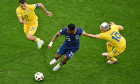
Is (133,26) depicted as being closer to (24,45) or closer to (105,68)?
(105,68)

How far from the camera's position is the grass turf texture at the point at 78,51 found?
27.6ft

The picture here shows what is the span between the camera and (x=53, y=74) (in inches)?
334

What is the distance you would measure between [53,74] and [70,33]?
207 centimetres

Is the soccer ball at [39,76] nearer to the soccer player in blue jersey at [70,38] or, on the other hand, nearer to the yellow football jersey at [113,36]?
the soccer player in blue jersey at [70,38]

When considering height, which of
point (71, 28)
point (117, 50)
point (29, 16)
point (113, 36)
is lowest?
point (117, 50)

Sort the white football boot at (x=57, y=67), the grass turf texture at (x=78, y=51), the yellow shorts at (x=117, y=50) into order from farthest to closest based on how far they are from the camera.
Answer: the white football boot at (x=57, y=67) < the grass turf texture at (x=78, y=51) < the yellow shorts at (x=117, y=50)

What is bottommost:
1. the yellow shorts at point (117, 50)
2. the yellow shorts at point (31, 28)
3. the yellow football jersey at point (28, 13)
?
the yellow shorts at point (117, 50)

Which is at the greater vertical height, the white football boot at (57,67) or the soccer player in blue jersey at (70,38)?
the soccer player in blue jersey at (70,38)

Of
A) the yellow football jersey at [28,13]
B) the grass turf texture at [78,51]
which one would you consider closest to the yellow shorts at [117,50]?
the grass turf texture at [78,51]

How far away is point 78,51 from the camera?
9664 millimetres

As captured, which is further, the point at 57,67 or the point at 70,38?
the point at 57,67

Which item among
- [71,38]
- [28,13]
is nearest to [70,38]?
[71,38]

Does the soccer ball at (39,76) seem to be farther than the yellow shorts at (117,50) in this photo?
No

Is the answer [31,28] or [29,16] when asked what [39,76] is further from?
[29,16]
